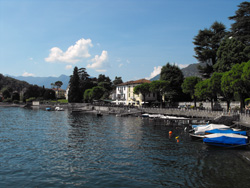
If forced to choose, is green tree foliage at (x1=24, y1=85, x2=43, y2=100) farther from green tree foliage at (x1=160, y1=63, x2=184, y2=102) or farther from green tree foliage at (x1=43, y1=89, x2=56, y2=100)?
green tree foliage at (x1=160, y1=63, x2=184, y2=102)

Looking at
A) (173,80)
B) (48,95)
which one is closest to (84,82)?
(48,95)

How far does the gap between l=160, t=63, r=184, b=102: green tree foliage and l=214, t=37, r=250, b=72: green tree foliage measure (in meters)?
19.1

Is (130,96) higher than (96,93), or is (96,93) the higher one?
(96,93)

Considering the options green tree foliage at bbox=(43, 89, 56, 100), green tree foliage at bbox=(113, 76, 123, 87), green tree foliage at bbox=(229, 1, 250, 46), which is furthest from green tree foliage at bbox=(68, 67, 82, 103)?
green tree foliage at bbox=(229, 1, 250, 46)

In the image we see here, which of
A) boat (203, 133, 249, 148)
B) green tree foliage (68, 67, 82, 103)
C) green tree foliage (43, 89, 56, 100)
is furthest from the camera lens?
green tree foliage (43, 89, 56, 100)

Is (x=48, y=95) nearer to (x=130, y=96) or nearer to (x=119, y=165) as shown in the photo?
(x=130, y=96)

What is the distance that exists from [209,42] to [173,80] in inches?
704

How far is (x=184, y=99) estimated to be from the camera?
255 feet

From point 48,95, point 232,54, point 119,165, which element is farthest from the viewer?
point 48,95

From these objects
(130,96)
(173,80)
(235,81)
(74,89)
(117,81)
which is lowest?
(130,96)

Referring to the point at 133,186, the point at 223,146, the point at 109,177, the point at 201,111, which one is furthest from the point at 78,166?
the point at 201,111

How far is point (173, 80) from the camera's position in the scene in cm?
7538

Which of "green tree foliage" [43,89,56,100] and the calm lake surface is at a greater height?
"green tree foliage" [43,89,56,100]

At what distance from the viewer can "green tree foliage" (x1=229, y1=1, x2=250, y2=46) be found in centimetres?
5491
